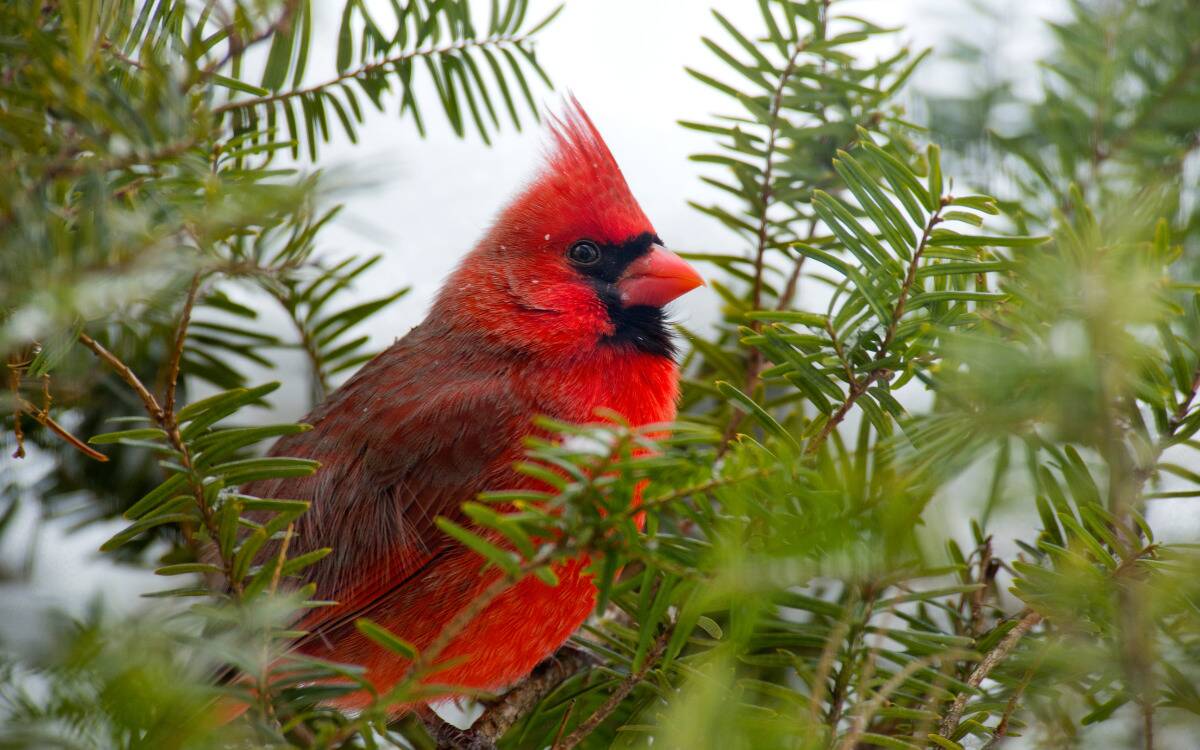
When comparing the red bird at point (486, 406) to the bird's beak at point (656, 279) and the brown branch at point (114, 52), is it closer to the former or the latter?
the bird's beak at point (656, 279)

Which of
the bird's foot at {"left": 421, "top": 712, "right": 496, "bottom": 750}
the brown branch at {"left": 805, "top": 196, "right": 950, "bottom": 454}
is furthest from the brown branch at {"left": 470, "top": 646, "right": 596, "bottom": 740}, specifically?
the brown branch at {"left": 805, "top": 196, "right": 950, "bottom": 454}

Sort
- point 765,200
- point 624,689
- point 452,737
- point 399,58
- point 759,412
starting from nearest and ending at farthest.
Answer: point 759,412, point 624,689, point 399,58, point 765,200, point 452,737

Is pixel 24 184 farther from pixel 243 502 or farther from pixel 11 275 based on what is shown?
pixel 243 502

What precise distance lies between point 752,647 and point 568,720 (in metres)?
0.30

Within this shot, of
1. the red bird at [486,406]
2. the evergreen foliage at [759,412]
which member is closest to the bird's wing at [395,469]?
the red bird at [486,406]

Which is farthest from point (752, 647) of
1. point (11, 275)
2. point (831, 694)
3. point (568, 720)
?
point (11, 275)

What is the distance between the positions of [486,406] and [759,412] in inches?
29.8

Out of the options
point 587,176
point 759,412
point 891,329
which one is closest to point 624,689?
point 759,412

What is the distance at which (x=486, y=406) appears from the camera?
181cm

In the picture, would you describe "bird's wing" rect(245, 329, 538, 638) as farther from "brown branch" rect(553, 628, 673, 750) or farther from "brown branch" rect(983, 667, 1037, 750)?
"brown branch" rect(983, 667, 1037, 750)

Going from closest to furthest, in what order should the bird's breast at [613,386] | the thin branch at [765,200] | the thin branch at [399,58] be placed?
the thin branch at [399,58]
the thin branch at [765,200]
the bird's breast at [613,386]

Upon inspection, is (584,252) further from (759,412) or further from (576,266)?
(759,412)

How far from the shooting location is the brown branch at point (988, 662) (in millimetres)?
1226

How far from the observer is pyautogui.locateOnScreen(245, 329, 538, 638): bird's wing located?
1.70 meters
